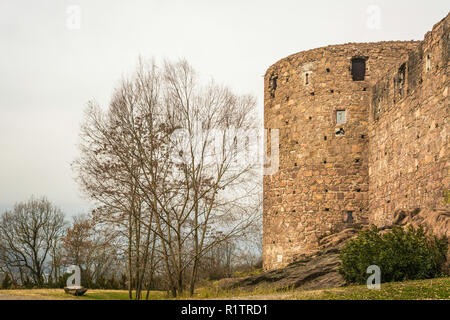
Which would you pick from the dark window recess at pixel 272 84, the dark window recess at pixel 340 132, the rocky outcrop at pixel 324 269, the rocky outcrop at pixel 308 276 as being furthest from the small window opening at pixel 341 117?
the rocky outcrop at pixel 324 269

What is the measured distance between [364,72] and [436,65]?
6330 mm

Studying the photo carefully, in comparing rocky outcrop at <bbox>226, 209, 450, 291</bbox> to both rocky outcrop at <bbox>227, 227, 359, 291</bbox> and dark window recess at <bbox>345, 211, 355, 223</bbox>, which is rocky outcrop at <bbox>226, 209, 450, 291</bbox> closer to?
rocky outcrop at <bbox>227, 227, 359, 291</bbox>

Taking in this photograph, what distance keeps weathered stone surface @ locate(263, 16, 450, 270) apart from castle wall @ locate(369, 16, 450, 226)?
2.5 inches

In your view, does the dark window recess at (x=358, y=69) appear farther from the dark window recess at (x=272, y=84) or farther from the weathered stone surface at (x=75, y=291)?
the weathered stone surface at (x=75, y=291)

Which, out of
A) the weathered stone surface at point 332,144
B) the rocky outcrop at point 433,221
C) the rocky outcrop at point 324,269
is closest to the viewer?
the rocky outcrop at point 433,221

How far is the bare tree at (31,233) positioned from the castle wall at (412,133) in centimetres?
2682

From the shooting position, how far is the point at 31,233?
40.6 meters

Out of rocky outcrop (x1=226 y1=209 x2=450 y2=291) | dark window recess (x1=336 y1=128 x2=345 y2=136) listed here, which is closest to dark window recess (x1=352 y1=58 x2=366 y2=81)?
dark window recess (x1=336 y1=128 x2=345 y2=136)

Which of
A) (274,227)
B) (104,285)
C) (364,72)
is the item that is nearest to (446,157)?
(364,72)

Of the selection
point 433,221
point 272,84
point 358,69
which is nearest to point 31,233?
point 272,84

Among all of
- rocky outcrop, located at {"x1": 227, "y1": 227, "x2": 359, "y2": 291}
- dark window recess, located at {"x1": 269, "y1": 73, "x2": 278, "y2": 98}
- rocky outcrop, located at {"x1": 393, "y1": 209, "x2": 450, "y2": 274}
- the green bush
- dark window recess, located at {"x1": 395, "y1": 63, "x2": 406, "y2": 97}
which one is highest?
dark window recess, located at {"x1": 269, "y1": 73, "x2": 278, "y2": 98}

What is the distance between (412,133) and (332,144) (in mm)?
4627

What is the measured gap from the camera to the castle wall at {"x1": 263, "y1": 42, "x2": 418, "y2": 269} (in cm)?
2062

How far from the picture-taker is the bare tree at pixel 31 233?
39.6m
